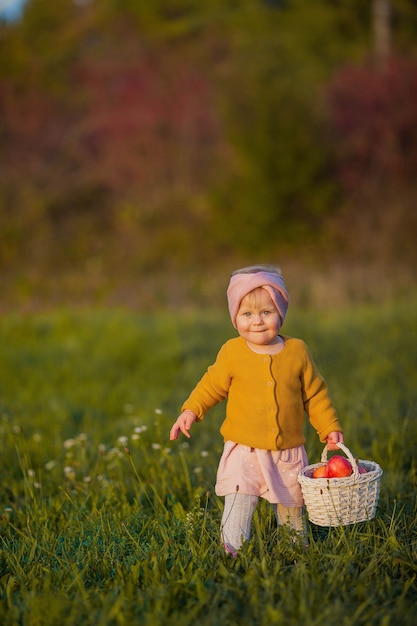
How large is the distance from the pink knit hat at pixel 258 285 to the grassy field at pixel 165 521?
0.92 m

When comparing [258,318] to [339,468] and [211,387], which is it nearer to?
[211,387]

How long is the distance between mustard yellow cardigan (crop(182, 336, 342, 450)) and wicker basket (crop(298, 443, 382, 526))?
0.78ft

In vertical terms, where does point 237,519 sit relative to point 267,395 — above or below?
below

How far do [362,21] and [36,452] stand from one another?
86.1ft

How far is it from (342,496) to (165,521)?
95 cm

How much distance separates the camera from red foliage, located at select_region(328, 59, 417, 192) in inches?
893

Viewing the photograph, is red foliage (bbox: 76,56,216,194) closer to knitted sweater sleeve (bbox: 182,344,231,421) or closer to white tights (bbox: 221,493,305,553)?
knitted sweater sleeve (bbox: 182,344,231,421)

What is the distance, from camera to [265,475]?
10.8 feet

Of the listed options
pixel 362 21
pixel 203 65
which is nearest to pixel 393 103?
pixel 362 21

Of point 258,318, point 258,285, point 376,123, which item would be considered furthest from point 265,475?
point 376,123

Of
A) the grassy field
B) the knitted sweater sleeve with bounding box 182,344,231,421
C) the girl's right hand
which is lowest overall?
the grassy field

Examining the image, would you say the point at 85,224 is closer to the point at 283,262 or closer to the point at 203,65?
the point at 203,65

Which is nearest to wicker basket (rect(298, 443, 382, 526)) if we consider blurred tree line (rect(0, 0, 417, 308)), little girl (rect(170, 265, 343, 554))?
little girl (rect(170, 265, 343, 554))

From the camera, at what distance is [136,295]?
1792 centimetres
